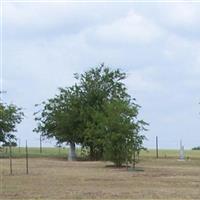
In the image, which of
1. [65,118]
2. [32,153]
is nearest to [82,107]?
[65,118]

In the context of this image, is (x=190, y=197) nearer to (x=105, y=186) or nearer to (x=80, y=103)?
(x=105, y=186)

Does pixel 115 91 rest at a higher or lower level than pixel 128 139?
higher

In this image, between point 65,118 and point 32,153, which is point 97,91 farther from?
point 32,153

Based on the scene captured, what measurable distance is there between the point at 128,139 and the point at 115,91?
54.9ft

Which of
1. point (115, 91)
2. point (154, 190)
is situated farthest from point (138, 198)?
point (115, 91)

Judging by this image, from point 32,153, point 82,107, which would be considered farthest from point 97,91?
point 32,153

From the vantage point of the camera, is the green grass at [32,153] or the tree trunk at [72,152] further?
the green grass at [32,153]

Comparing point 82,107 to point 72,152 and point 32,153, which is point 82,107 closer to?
point 72,152

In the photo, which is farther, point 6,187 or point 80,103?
point 80,103

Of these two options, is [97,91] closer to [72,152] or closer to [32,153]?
[72,152]

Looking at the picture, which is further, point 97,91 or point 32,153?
point 32,153

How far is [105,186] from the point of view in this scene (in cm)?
2386

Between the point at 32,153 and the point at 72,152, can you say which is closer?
the point at 72,152

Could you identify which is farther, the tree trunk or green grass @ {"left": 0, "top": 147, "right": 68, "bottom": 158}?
green grass @ {"left": 0, "top": 147, "right": 68, "bottom": 158}
